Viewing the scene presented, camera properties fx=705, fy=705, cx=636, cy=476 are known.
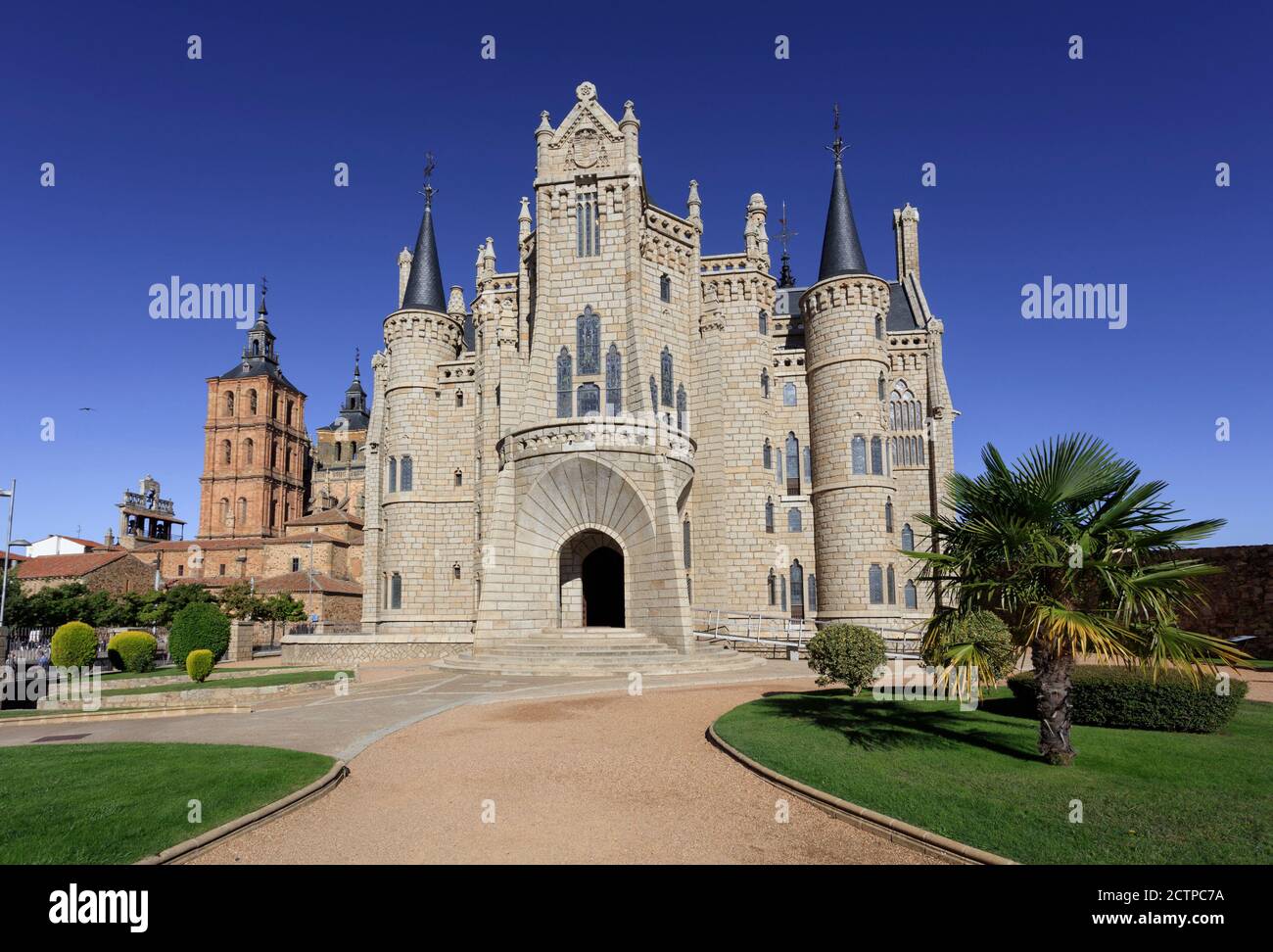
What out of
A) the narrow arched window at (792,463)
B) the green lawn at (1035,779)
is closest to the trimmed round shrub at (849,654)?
the green lawn at (1035,779)

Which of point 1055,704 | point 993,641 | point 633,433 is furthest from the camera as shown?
point 633,433

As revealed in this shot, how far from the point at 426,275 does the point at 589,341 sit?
44.5 feet

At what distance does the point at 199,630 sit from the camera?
2339 centimetres

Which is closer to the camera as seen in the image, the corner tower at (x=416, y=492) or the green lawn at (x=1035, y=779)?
the green lawn at (x=1035, y=779)

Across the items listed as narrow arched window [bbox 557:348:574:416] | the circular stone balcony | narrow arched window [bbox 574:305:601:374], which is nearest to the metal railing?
the circular stone balcony

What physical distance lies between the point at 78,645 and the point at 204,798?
57.5ft

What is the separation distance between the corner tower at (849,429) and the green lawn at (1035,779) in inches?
722

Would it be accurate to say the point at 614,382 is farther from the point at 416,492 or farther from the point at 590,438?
the point at 416,492

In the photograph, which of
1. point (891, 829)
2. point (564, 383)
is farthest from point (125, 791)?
point (564, 383)

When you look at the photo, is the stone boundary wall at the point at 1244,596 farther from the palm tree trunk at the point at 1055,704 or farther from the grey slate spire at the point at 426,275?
the grey slate spire at the point at 426,275

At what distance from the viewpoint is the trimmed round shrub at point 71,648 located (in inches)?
811
